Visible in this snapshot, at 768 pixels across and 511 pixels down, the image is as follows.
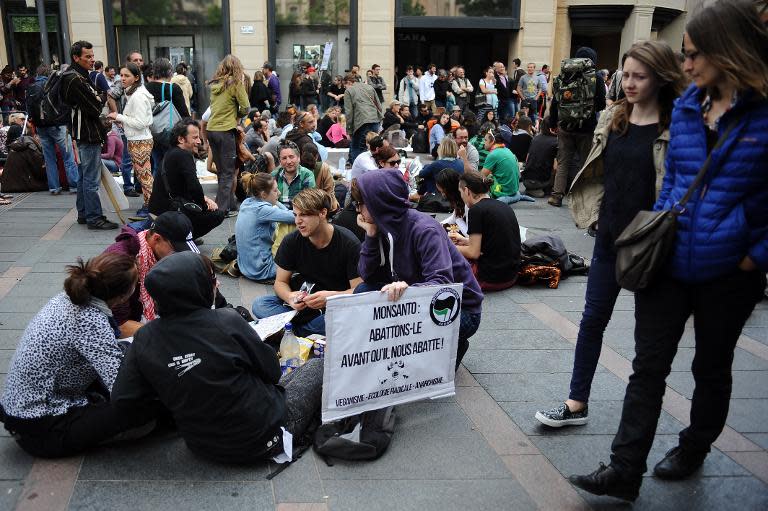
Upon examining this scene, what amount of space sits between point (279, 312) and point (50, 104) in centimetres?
521

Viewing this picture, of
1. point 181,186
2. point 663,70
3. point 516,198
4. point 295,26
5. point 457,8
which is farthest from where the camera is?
point 457,8

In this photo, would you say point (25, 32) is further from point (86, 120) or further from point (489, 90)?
point (86, 120)

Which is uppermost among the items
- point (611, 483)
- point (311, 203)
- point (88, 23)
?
point (88, 23)

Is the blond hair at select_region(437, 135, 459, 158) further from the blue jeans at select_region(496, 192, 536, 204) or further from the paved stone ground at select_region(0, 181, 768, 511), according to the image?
the paved stone ground at select_region(0, 181, 768, 511)

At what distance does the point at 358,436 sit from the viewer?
12.4 ft

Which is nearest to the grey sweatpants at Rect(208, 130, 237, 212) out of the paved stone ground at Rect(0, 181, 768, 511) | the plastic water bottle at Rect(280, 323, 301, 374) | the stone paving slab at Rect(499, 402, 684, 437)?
the paved stone ground at Rect(0, 181, 768, 511)

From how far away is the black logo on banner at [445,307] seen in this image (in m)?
3.92

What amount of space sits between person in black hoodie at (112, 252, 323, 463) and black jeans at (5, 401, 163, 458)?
12 cm

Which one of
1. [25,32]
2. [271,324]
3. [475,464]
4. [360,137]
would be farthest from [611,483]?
[25,32]

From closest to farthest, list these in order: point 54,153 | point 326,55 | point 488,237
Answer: point 488,237 → point 54,153 → point 326,55

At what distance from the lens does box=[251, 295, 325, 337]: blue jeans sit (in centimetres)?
504

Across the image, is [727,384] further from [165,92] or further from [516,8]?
[516,8]

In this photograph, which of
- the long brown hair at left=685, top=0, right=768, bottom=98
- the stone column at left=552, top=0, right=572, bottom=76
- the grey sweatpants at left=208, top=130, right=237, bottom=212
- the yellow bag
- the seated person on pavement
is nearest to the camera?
the long brown hair at left=685, top=0, right=768, bottom=98

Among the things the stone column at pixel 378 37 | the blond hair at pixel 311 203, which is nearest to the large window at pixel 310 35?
the stone column at pixel 378 37
